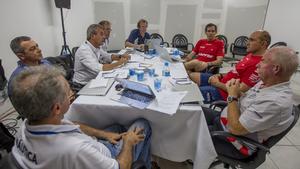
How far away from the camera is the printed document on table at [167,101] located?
136 centimetres

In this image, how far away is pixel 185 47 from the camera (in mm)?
5906

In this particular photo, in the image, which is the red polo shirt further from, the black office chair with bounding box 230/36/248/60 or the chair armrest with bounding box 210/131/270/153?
the black office chair with bounding box 230/36/248/60

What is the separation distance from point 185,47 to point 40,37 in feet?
12.6

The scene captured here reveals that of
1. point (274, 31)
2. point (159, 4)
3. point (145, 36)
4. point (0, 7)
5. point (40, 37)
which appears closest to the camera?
point (0, 7)

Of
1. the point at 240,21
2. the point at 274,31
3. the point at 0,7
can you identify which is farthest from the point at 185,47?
the point at 0,7

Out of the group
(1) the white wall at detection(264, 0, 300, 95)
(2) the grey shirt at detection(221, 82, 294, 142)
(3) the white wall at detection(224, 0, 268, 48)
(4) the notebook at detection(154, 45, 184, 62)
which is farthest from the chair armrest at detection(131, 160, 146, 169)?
(3) the white wall at detection(224, 0, 268, 48)

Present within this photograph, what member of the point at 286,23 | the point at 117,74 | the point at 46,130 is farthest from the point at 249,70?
the point at 286,23

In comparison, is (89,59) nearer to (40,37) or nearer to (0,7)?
(0,7)

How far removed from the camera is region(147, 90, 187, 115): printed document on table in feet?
4.47

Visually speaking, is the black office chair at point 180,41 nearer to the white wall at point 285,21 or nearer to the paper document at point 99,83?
the white wall at point 285,21

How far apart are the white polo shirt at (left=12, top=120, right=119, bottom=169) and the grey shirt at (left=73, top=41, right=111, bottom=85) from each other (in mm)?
1569

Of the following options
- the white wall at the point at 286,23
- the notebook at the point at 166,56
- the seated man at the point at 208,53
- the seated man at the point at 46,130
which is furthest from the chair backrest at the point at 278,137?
the white wall at the point at 286,23

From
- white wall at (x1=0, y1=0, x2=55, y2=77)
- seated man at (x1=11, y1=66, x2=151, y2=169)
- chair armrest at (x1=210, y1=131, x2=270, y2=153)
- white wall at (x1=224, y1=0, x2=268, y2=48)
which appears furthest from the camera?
white wall at (x1=224, y1=0, x2=268, y2=48)

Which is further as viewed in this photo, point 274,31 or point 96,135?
point 274,31
